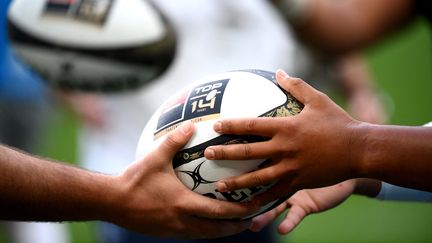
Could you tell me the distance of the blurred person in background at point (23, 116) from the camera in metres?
4.15

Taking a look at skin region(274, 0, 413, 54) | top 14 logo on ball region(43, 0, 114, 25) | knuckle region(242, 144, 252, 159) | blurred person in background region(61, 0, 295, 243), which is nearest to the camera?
knuckle region(242, 144, 252, 159)

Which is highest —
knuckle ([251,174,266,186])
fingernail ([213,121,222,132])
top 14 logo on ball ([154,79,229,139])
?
top 14 logo on ball ([154,79,229,139])

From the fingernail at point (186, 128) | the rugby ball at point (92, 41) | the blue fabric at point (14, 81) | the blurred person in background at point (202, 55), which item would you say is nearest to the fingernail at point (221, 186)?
the fingernail at point (186, 128)

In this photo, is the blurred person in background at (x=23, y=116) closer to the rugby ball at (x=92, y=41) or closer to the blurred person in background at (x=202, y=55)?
the blurred person in background at (x=202, y=55)

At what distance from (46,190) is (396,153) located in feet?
2.04

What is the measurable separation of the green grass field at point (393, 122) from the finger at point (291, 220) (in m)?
2.51

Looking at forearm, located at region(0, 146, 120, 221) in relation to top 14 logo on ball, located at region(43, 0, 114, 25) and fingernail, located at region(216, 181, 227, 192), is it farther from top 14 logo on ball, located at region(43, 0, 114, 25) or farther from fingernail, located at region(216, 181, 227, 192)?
top 14 logo on ball, located at region(43, 0, 114, 25)

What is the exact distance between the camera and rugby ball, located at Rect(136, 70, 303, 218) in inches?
65.1

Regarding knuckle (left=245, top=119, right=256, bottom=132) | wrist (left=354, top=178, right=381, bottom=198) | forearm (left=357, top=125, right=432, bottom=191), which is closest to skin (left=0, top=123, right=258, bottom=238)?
knuckle (left=245, top=119, right=256, bottom=132)

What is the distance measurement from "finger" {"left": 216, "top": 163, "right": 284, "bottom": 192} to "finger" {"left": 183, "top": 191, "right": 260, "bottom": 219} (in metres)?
0.04

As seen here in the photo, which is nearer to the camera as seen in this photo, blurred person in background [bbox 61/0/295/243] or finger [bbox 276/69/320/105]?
finger [bbox 276/69/320/105]

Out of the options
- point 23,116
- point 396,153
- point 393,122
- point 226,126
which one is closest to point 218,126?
point 226,126

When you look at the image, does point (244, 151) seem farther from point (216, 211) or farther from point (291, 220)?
point (291, 220)

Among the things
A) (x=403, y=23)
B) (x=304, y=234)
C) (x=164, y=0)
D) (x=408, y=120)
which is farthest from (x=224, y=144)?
(x=408, y=120)
